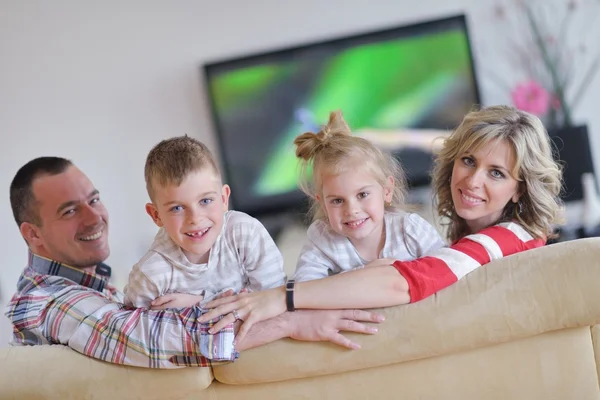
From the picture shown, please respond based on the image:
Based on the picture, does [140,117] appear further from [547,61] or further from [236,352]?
[236,352]

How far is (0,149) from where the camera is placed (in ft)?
16.9

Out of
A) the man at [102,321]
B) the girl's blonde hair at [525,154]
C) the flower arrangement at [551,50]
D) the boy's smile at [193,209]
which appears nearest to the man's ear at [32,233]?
the man at [102,321]

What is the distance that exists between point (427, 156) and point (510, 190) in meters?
3.27

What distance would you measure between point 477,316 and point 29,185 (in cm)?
152

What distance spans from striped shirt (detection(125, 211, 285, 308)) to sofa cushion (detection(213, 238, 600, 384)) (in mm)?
394

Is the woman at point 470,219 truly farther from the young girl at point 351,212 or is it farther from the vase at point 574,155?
the vase at point 574,155

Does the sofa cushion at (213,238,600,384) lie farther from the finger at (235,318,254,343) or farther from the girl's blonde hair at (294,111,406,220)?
the girl's blonde hair at (294,111,406,220)

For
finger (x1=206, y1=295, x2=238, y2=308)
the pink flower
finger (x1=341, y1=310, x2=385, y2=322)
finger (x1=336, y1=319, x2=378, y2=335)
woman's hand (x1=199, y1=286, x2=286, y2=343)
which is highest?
the pink flower

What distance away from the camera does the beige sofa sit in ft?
4.75

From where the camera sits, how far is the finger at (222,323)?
1528mm

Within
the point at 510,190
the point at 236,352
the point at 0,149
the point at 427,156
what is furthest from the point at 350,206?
the point at 0,149

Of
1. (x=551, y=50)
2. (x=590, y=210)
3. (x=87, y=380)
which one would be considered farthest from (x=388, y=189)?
(x=551, y=50)

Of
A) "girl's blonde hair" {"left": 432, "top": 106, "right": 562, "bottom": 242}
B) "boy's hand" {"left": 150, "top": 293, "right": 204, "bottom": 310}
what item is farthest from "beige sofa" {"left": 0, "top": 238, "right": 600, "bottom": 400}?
"girl's blonde hair" {"left": 432, "top": 106, "right": 562, "bottom": 242}

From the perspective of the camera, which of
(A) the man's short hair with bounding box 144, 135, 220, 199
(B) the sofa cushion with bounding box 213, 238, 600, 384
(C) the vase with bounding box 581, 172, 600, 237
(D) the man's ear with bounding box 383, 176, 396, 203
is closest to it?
(B) the sofa cushion with bounding box 213, 238, 600, 384
